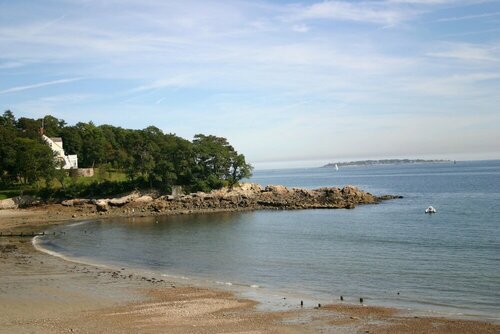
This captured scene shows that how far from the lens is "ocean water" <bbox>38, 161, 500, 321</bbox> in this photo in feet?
93.0

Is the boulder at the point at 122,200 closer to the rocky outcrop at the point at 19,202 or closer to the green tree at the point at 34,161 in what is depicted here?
the green tree at the point at 34,161

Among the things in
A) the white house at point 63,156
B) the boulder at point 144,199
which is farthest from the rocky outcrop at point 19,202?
the white house at point 63,156

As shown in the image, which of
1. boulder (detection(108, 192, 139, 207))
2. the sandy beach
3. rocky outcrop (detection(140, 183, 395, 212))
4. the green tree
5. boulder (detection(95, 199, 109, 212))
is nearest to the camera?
the sandy beach

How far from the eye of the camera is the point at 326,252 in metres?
41.8

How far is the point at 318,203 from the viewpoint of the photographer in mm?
84125

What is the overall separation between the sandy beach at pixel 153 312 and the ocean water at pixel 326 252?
2218 mm

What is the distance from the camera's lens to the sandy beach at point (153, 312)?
21594 mm

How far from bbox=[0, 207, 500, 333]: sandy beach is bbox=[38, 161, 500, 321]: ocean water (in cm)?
222

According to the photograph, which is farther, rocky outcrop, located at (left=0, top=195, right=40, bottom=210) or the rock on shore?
the rock on shore

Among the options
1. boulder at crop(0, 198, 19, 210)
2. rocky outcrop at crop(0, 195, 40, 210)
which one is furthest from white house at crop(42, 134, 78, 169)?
boulder at crop(0, 198, 19, 210)

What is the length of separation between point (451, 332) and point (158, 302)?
1463 centimetres

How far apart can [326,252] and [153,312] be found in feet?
67.9

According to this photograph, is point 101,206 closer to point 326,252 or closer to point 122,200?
point 122,200

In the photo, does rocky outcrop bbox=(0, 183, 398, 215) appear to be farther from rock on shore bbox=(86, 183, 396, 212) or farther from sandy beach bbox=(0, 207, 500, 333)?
sandy beach bbox=(0, 207, 500, 333)
